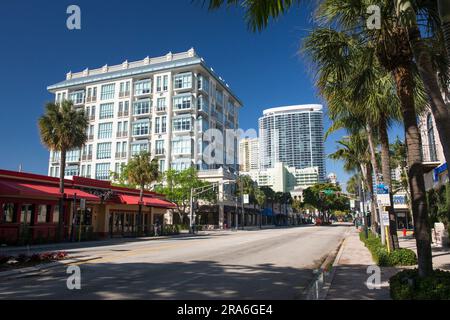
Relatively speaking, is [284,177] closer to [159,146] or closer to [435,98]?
[159,146]

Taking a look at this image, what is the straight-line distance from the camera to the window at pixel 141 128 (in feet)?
261

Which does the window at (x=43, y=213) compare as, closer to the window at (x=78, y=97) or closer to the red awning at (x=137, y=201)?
the red awning at (x=137, y=201)

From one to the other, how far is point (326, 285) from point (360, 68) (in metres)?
5.73

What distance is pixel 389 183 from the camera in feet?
50.7

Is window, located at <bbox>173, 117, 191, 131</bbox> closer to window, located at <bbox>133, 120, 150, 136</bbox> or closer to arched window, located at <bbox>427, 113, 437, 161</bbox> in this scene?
window, located at <bbox>133, 120, 150, 136</bbox>

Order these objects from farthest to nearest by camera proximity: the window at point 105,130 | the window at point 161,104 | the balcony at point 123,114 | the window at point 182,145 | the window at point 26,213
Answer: the window at point 105,130 < the balcony at point 123,114 < the window at point 161,104 < the window at point 182,145 < the window at point 26,213

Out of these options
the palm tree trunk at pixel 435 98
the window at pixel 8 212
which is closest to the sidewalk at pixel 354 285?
the palm tree trunk at pixel 435 98

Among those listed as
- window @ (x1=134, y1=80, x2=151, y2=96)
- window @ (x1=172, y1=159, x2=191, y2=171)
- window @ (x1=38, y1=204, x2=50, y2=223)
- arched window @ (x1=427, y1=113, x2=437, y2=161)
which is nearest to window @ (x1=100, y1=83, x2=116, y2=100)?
window @ (x1=134, y1=80, x2=151, y2=96)

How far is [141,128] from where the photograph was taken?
263ft

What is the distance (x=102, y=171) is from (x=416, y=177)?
7971 centimetres

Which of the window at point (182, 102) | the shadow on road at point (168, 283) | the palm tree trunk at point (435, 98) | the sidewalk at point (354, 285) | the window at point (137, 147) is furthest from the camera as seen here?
the window at point (137, 147)

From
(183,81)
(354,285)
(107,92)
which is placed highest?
(107,92)

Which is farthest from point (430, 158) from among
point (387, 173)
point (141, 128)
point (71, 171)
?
point (71, 171)

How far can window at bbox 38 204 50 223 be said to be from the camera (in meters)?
30.4
